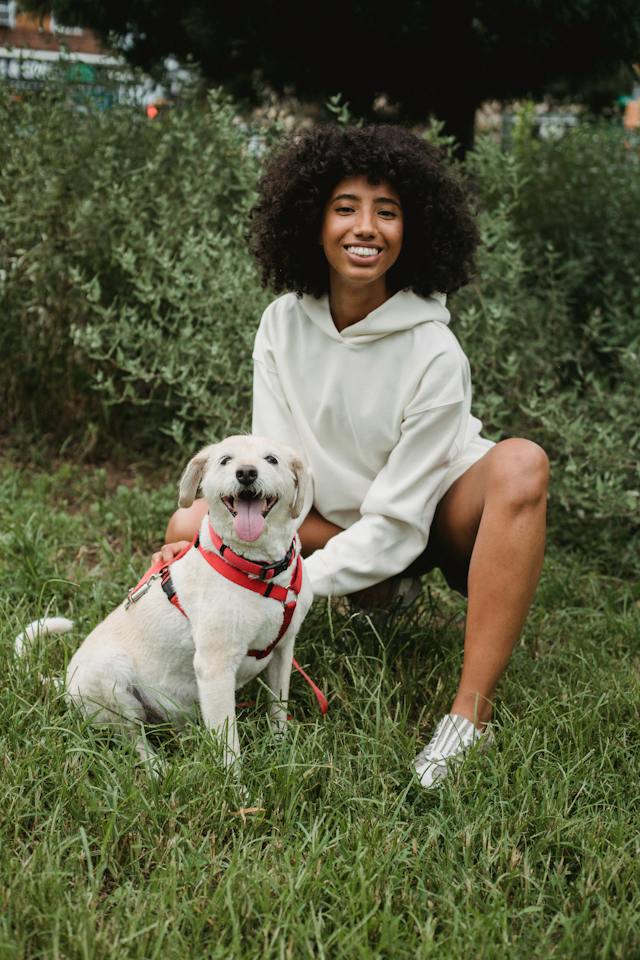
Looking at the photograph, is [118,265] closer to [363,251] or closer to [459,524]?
[363,251]

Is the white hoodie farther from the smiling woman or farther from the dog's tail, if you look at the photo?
the dog's tail

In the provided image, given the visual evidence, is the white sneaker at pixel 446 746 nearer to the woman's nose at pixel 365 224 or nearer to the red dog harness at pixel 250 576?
the red dog harness at pixel 250 576

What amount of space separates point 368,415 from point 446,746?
0.95 meters

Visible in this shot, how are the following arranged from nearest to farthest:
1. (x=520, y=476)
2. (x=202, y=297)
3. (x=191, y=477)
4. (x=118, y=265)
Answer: (x=191, y=477) → (x=520, y=476) → (x=202, y=297) → (x=118, y=265)

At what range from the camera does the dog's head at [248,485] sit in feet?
7.10

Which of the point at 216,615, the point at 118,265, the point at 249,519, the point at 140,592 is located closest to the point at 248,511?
the point at 249,519

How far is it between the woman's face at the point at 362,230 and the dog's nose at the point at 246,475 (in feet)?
2.76

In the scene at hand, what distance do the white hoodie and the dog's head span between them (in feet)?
1.34

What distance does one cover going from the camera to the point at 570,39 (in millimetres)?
4629

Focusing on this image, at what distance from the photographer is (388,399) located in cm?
275

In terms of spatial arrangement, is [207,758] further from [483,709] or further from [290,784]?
[483,709]

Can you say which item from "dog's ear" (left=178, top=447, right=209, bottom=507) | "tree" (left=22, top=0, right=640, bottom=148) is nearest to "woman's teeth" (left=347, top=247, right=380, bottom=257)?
"dog's ear" (left=178, top=447, right=209, bottom=507)

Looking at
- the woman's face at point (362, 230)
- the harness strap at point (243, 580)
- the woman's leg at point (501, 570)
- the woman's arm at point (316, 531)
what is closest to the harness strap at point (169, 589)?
the harness strap at point (243, 580)

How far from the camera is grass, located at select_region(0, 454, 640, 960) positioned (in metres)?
1.77
